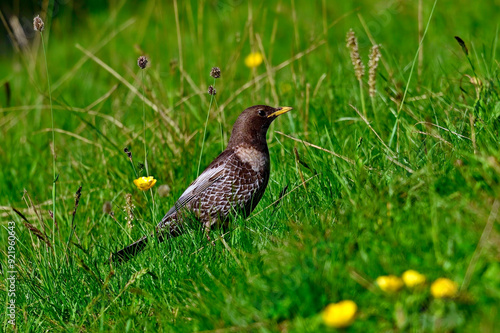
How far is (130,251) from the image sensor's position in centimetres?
322

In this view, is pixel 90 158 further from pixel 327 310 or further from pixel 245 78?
pixel 327 310

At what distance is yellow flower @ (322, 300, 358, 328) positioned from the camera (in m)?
2.04

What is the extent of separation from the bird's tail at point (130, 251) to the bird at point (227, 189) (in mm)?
151

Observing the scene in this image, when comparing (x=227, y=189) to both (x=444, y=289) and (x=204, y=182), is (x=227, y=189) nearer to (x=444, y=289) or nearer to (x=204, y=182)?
(x=204, y=182)

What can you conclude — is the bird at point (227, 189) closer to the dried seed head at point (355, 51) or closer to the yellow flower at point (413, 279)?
the dried seed head at point (355, 51)

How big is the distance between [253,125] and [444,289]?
1.98m

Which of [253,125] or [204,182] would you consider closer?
[204,182]

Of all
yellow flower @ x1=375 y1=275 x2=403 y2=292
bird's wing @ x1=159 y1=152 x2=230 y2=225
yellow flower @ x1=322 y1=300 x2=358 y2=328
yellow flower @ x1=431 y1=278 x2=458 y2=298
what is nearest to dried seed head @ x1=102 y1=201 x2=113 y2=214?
bird's wing @ x1=159 y1=152 x2=230 y2=225

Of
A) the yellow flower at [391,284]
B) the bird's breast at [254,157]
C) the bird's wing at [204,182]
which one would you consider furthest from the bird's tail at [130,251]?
the yellow flower at [391,284]

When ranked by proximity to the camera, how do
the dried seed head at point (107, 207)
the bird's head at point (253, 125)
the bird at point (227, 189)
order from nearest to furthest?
the dried seed head at point (107, 207) < the bird at point (227, 189) < the bird's head at point (253, 125)

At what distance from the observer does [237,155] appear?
3686 mm

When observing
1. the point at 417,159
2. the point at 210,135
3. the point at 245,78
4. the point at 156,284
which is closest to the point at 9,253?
the point at 156,284

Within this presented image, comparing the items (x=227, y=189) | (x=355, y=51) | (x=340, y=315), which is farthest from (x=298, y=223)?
(x=355, y=51)

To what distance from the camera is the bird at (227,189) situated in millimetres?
3539
